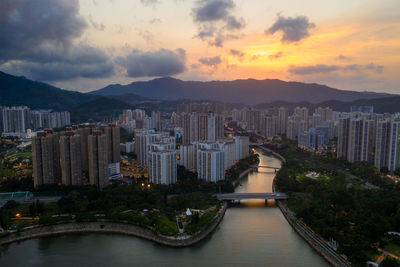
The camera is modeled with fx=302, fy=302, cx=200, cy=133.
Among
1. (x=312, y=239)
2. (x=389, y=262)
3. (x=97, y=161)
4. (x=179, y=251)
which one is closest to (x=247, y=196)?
(x=312, y=239)

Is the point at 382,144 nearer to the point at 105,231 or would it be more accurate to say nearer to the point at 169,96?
the point at 105,231

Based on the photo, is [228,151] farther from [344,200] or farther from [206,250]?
[206,250]

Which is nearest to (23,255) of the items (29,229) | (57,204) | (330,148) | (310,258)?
(29,229)

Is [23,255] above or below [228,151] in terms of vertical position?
below

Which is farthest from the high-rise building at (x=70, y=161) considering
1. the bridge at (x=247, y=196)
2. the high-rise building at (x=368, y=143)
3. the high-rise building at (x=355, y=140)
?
the high-rise building at (x=368, y=143)

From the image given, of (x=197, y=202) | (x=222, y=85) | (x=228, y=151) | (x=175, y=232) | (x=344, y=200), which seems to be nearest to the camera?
(x=175, y=232)

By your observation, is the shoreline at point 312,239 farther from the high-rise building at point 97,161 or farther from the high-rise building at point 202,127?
the high-rise building at point 202,127
